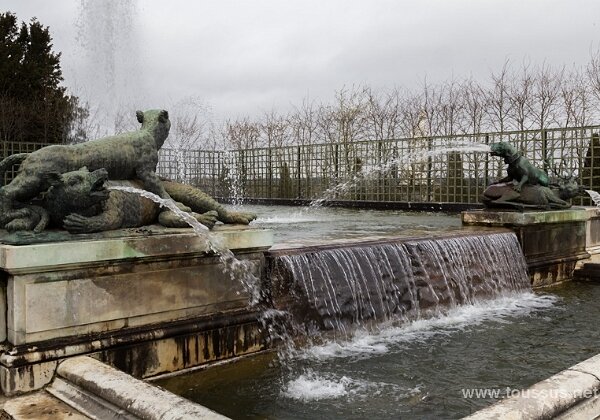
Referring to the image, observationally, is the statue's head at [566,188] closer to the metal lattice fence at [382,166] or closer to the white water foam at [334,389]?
the metal lattice fence at [382,166]

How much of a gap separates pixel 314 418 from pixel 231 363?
101 centimetres

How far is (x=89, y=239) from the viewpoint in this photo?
125 inches

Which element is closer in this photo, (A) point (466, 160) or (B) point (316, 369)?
(B) point (316, 369)

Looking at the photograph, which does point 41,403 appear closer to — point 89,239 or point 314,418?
point 89,239

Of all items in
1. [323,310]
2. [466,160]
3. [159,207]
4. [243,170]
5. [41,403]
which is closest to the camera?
[41,403]

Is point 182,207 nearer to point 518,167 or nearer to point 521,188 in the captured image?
point 518,167

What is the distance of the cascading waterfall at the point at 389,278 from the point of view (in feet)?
14.4

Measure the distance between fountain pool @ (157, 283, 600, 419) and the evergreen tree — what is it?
20618 millimetres

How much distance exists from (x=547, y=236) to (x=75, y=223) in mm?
5944

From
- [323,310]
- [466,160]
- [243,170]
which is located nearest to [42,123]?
[243,170]

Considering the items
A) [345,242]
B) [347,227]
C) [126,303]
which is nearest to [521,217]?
[347,227]

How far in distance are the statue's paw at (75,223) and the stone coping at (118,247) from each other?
0.06 meters

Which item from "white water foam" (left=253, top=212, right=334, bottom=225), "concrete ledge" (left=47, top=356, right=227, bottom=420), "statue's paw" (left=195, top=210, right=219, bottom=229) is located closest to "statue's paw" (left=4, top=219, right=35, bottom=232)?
"concrete ledge" (left=47, top=356, right=227, bottom=420)

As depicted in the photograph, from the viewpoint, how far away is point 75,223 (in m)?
3.13
